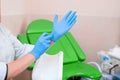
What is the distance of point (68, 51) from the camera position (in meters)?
1.88

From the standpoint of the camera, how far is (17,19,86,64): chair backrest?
1846 mm

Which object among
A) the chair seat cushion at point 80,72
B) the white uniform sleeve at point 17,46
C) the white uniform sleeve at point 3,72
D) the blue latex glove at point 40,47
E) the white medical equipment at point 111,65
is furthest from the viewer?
the white medical equipment at point 111,65

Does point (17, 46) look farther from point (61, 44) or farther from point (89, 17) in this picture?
point (89, 17)

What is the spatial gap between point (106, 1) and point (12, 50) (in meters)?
1.33

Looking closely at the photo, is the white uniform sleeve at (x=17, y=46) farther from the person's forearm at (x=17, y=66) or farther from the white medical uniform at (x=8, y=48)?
the person's forearm at (x=17, y=66)

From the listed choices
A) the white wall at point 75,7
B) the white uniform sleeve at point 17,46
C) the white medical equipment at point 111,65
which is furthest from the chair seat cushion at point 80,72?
the white wall at point 75,7

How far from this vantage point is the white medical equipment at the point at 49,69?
45.4 inches

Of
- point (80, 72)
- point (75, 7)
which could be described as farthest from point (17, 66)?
point (75, 7)

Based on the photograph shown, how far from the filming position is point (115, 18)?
2.22 metres

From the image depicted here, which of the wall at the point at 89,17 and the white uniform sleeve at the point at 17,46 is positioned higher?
the wall at the point at 89,17

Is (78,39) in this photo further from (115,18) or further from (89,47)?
(115,18)

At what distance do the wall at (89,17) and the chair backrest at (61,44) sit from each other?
0.82 ft

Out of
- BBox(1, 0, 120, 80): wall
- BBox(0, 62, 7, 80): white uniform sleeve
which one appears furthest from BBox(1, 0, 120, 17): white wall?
BBox(0, 62, 7, 80): white uniform sleeve

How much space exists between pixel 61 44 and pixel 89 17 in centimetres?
53
